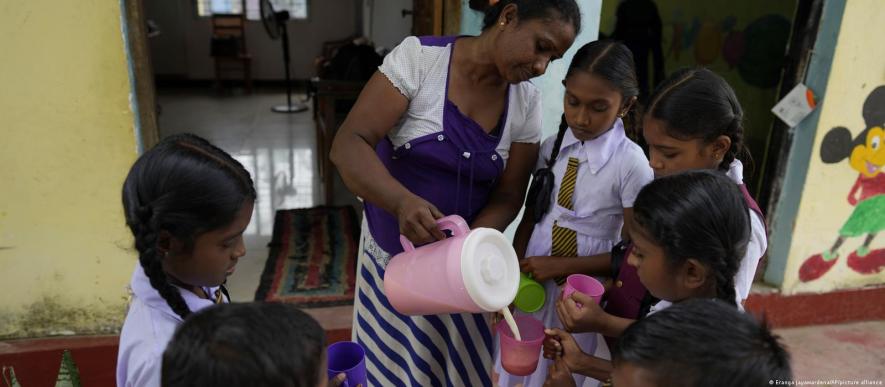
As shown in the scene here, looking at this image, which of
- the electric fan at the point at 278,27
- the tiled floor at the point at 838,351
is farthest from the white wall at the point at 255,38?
the tiled floor at the point at 838,351

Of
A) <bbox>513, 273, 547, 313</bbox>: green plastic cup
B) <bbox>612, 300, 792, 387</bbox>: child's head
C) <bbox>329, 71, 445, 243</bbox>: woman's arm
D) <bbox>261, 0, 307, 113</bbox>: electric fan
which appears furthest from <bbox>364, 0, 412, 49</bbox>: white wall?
<bbox>612, 300, 792, 387</bbox>: child's head

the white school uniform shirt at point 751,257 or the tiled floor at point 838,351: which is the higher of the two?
the white school uniform shirt at point 751,257

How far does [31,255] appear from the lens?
2182 mm

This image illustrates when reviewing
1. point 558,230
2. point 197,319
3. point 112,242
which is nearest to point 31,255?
point 112,242

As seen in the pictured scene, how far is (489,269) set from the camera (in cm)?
121

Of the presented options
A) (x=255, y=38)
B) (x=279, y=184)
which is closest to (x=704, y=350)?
(x=279, y=184)

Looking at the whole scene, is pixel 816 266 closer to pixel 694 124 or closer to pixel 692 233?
pixel 694 124

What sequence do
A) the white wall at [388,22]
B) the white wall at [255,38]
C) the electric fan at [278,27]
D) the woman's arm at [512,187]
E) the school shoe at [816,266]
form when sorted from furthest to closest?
the white wall at [255,38], the electric fan at [278,27], the white wall at [388,22], the school shoe at [816,266], the woman's arm at [512,187]

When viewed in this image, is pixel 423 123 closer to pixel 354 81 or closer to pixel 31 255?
pixel 31 255

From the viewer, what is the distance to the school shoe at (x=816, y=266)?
2963 millimetres

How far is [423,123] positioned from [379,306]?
0.56 metres

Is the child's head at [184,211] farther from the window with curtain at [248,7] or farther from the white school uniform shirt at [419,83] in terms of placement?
the window with curtain at [248,7]

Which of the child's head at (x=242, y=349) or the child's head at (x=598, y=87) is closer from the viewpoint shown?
the child's head at (x=242, y=349)

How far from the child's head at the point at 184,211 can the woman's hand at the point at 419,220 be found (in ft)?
1.18
